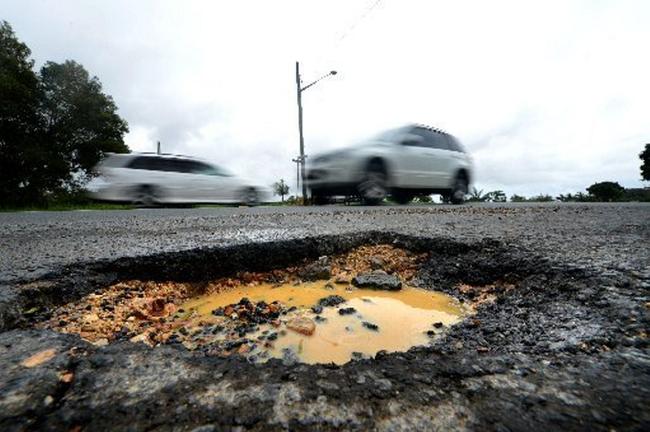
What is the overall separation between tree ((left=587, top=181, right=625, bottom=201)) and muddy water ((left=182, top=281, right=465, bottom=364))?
2109 cm

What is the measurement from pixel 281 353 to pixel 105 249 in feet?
5.53

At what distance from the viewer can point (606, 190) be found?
66.3 feet

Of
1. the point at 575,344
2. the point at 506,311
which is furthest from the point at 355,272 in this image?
the point at 575,344

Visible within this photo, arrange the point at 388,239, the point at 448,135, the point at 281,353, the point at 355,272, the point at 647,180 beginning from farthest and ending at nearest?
the point at 647,180
the point at 448,135
the point at 388,239
the point at 355,272
the point at 281,353

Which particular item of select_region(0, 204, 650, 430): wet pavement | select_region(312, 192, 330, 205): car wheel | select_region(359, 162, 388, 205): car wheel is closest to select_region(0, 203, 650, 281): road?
select_region(0, 204, 650, 430): wet pavement

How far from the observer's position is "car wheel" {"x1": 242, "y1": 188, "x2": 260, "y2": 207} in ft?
39.8

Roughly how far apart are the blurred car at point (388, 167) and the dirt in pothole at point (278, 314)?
5.36 metres

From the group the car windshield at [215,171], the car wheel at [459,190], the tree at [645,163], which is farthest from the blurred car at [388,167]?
the tree at [645,163]

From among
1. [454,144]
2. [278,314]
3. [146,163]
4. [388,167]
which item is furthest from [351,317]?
[146,163]

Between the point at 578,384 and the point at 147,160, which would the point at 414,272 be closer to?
the point at 578,384

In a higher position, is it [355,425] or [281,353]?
[355,425]

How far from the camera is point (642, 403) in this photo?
792mm

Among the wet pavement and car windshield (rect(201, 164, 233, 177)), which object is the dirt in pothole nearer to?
the wet pavement

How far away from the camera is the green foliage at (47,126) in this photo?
63.6 feet
